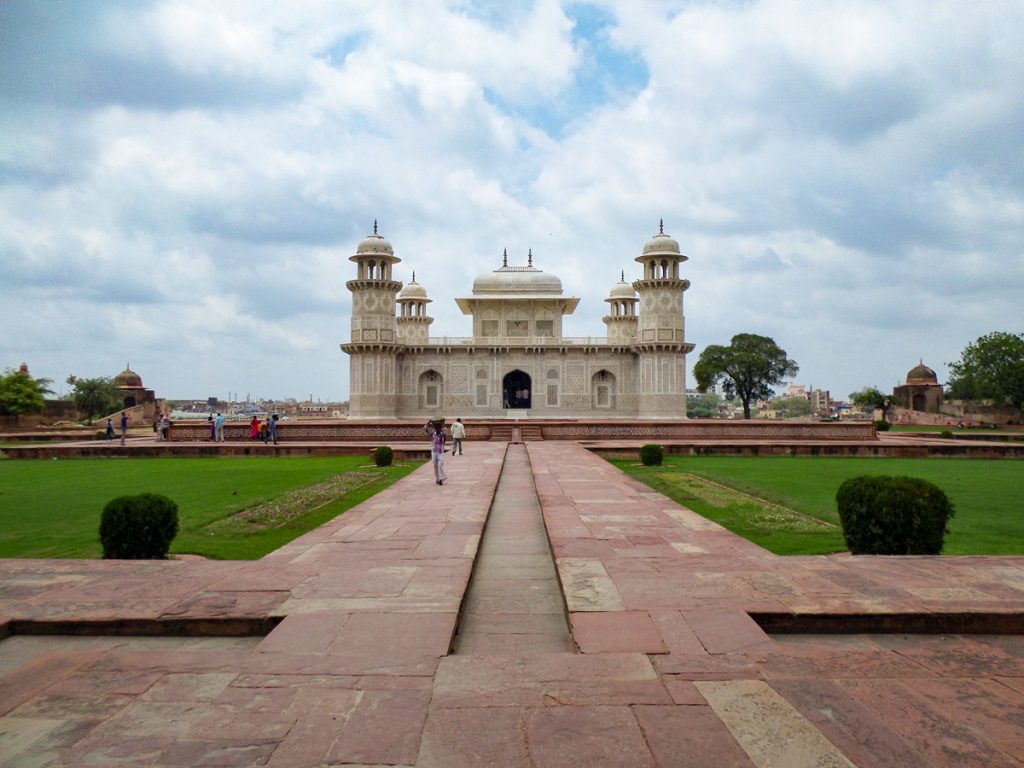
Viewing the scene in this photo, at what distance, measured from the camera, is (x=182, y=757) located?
250 centimetres

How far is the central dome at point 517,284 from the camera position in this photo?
1492 inches

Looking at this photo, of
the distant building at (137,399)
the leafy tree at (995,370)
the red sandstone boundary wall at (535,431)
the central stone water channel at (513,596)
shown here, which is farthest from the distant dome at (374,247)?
the leafy tree at (995,370)

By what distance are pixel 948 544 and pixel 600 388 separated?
96.6 feet

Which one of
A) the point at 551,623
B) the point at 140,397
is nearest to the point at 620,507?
the point at 551,623

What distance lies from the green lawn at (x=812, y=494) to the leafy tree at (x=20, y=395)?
31.9 m

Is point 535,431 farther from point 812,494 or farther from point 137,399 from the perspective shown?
point 137,399

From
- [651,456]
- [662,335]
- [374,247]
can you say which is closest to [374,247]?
[374,247]

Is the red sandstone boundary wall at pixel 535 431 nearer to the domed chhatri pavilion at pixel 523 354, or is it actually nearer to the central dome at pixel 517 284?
the domed chhatri pavilion at pixel 523 354

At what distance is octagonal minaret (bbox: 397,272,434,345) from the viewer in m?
41.6

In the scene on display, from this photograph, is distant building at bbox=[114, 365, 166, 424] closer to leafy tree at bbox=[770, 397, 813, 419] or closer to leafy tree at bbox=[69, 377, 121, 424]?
leafy tree at bbox=[69, 377, 121, 424]

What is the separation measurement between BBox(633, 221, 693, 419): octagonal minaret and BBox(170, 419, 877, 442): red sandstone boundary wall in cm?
891

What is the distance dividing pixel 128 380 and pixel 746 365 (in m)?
43.2

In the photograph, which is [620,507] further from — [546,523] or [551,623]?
[551,623]

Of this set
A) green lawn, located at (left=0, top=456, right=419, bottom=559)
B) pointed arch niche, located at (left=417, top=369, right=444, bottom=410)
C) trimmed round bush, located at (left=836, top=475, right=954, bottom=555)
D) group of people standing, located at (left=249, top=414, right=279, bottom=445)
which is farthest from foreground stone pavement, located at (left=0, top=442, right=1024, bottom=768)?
pointed arch niche, located at (left=417, top=369, right=444, bottom=410)
